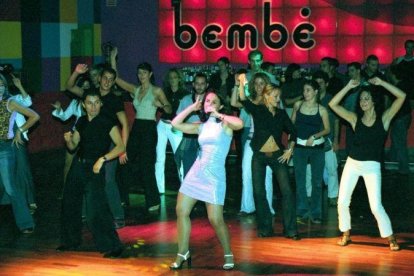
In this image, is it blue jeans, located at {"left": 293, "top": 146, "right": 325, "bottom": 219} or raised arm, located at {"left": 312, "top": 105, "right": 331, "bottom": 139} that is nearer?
raised arm, located at {"left": 312, "top": 105, "right": 331, "bottom": 139}

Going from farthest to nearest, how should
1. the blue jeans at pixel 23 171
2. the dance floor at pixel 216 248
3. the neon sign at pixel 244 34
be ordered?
the neon sign at pixel 244 34 < the blue jeans at pixel 23 171 < the dance floor at pixel 216 248

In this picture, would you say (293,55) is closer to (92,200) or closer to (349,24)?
(349,24)

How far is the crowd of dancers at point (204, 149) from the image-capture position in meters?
8.12

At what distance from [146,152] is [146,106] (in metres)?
0.61

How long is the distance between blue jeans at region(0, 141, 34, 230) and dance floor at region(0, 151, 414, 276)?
7.4 inches

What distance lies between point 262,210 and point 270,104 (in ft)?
3.89

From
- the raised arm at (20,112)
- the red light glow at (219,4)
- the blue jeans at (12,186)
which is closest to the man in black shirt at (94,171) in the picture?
the blue jeans at (12,186)

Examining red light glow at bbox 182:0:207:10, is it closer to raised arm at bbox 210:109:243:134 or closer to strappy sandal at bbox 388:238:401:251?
strappy sandal at bbox 388:238:401:251

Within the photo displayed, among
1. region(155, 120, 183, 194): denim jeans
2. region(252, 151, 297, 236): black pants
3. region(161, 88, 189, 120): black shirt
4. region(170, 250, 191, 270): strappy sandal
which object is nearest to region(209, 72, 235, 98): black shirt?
region(161, 88, 189, 120): black shirt

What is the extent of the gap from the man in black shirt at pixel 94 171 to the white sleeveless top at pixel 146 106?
225 centimetres

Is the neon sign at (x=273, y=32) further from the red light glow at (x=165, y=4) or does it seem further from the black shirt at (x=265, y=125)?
the black shirt at (x=265, y=125)

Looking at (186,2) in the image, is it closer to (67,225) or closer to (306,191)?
(306,191)

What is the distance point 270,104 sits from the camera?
9656mm

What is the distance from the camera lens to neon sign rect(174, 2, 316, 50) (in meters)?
17.1
